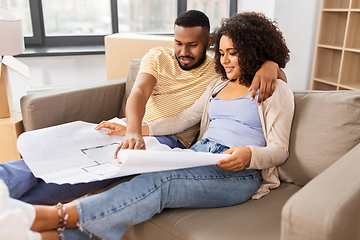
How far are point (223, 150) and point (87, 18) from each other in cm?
216

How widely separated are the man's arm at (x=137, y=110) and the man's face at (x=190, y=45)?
16 cm

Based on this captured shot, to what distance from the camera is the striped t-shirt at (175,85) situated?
141 cm

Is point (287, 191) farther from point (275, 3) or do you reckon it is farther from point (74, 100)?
point (275, 3)

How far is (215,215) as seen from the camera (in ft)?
3.26

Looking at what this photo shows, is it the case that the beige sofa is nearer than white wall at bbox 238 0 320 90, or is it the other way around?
the beige sofa

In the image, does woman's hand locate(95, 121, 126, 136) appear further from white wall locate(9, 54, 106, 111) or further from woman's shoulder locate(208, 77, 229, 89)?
white wall locate(9, 54, 106, 111)

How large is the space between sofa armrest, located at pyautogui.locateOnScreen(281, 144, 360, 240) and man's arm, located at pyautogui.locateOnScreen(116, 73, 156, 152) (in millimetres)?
562

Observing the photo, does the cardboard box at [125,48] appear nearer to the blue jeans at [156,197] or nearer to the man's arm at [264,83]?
the man's arm at [264,83]

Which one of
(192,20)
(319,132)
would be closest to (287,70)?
(192,20)

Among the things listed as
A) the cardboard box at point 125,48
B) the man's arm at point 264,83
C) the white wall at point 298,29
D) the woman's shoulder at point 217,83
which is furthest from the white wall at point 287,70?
the man's arm at point 264,83

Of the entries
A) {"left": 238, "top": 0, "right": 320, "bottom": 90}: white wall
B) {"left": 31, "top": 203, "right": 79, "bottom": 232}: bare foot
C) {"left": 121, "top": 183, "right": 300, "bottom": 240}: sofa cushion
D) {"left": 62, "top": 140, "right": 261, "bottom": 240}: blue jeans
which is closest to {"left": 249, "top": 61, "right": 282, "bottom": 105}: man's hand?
{"left": 62, "top": 140, "right": 261, "bottom": 240}: blue jeans

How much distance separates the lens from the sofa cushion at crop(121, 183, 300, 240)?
0.90 m

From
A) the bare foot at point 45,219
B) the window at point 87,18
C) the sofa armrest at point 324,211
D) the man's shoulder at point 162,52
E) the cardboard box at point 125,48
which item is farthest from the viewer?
the window at point 87,18

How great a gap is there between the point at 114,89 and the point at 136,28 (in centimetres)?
151
